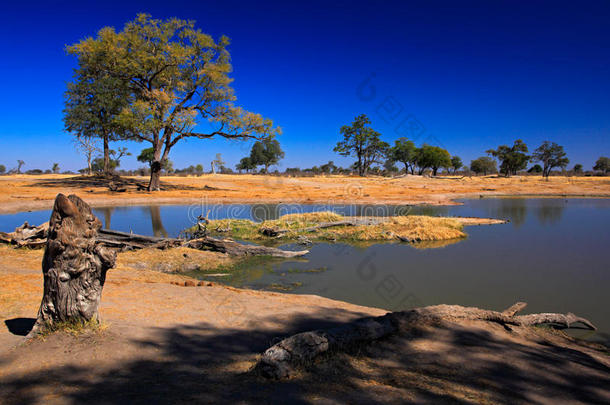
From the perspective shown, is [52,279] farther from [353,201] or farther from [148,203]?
[353,201]

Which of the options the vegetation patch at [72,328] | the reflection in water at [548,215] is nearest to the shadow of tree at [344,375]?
the vegetation patch at [72,328]

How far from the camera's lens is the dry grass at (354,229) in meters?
15.0

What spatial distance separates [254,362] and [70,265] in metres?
2.56

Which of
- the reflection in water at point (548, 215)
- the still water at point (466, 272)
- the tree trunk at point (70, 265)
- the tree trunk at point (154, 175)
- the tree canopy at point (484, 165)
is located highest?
the tree canopy at point (484, 165)

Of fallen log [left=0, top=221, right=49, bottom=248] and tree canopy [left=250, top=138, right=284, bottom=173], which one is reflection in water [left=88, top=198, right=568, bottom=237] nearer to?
fallen log [left=0, top=221, right=49, bottom=248]

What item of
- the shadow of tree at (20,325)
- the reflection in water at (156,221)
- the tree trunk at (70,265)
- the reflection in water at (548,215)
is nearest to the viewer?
the tree trunk at (70,265)

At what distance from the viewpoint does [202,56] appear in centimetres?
2933

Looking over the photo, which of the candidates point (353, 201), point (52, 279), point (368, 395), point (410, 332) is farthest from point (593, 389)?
point (353, 201)

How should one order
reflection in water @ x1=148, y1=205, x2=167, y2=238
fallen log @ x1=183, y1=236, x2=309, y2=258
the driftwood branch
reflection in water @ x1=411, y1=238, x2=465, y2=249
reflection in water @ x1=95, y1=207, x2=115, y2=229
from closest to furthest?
the driftwood branch, fallen log @ x1=183, y1=236, x2=309, y2=258, reflection in water @ x1=411, y1=238, x2=465, y2=249, reflection in water @ x1=148, y1=205, x2=167, y2=238, reflection in water @ x1=95, y1=207, x2=115, y2=229

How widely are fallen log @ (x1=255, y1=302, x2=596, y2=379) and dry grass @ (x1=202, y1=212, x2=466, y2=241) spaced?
8.46 m

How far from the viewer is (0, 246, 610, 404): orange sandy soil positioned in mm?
3199

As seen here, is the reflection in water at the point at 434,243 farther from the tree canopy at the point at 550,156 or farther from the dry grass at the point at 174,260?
the tree canopy at the point at 550,156

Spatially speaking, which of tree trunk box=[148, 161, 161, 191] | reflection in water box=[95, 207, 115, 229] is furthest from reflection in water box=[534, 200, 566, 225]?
tree trunk box=[148, 161, 161, 191]

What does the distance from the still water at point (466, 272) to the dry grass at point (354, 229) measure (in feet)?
2.99
